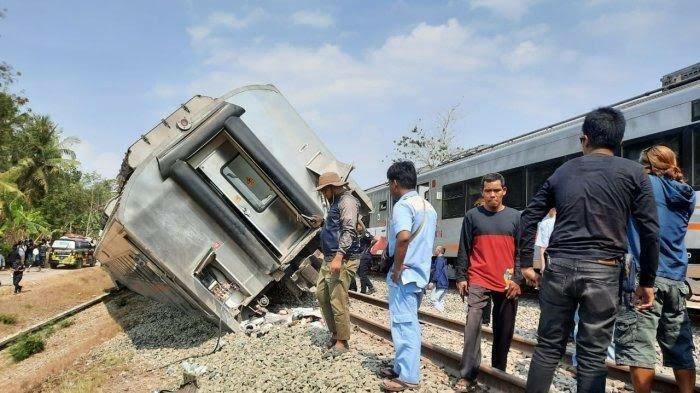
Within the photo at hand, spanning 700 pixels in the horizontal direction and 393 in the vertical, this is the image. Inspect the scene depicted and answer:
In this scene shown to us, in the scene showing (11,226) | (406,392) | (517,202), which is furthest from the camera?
(11,226)

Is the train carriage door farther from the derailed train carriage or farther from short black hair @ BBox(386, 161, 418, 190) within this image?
short black hair @ BBox(386, 161, 418, 190)

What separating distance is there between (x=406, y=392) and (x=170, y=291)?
3997 millimetres

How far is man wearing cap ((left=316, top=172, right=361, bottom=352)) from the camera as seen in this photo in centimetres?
507

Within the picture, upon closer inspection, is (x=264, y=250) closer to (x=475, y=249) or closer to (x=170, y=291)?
(x=170, y=291)

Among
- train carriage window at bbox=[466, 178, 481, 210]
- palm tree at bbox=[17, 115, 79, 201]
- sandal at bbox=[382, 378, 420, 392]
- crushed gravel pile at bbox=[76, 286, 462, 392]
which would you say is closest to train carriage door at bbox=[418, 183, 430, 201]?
train carriage window at bbox=[466, 178, 481, 210]

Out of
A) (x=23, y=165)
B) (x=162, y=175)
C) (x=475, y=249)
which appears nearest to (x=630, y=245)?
(x=475, y=249)

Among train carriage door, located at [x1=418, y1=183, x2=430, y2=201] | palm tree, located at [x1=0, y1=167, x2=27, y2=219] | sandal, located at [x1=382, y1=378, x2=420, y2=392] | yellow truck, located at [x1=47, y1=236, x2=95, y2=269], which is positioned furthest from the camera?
yellow truck, located at [x1=47, y1=236, x2=95, y2=269]

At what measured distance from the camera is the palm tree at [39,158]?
3472 centimetres

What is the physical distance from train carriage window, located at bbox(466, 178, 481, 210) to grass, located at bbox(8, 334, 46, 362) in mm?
9033

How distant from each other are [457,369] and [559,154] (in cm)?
597

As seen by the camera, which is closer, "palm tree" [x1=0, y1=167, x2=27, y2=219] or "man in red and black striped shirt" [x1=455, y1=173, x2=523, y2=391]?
"man in red and black striped shirt" [x1=455, y1=173, x2=523, y2=391]

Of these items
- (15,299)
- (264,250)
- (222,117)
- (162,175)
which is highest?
(222,117)

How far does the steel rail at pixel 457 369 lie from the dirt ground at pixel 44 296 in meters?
11.3

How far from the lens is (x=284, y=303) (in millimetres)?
8359
